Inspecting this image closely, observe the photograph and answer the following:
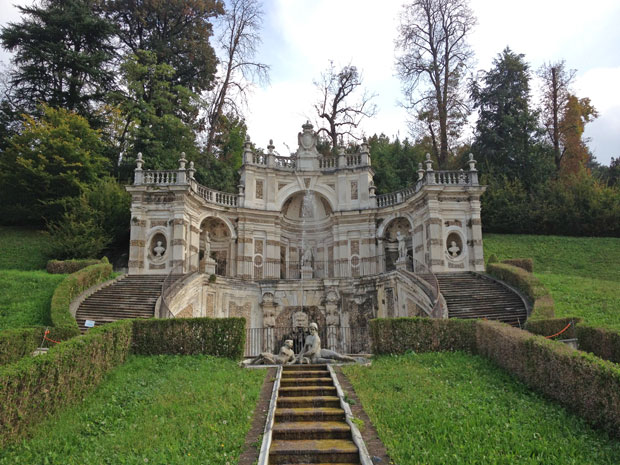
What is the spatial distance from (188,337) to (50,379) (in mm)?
6022

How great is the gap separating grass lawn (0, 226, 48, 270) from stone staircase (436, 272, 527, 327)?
23985 mm

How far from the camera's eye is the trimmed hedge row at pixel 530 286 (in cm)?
1909

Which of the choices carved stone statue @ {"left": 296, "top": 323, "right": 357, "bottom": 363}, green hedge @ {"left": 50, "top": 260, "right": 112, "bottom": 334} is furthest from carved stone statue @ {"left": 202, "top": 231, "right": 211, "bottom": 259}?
carved stone statue @ {"left": 296, "top": 323, "right": 357, "bottom": 363}

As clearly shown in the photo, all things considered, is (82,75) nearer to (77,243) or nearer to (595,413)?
(77,243)

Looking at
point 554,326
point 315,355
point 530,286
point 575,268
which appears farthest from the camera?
point 575,268

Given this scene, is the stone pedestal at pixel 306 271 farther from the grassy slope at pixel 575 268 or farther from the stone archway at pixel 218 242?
the grassy slope at pixel 575 268

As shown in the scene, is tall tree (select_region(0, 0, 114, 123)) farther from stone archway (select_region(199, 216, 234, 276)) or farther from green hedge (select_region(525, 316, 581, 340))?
green hedge (select_region(525, 316, 581, 340))

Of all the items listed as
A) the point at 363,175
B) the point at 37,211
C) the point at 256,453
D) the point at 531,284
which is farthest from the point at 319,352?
the point at 37,211

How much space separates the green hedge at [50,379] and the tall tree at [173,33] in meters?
33.3

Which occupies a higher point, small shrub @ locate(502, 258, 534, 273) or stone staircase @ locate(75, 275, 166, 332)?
small shrub @ locate(502, 258, 534, 273)

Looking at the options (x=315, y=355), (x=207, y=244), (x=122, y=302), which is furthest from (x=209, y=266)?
(x=315, y=355)

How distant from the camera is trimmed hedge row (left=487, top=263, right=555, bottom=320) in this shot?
19.1 metres

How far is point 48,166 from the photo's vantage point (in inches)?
1320

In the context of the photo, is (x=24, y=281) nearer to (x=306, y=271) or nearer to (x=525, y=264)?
(x=306, y=271)
